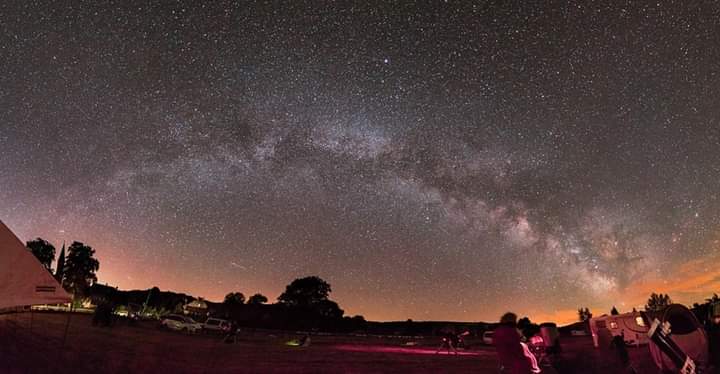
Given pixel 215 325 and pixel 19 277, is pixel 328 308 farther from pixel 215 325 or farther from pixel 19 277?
pixel 19 277

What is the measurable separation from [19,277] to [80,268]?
9575 cm

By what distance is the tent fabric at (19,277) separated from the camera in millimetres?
9414

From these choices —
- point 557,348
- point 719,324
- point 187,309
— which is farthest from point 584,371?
point 187,309

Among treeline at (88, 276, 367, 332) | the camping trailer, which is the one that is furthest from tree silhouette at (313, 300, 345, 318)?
the camping trailer

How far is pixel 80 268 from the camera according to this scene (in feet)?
295

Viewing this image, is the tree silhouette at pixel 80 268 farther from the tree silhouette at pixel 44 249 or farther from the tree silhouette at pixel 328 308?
the tree silhouette at pixel 328 308

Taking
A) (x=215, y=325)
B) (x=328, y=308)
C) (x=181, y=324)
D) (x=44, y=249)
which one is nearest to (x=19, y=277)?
(x=181, y=324)

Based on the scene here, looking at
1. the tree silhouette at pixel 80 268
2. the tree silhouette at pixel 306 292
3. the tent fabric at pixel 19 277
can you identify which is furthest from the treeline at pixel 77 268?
the tent fabric at pixel 19 277

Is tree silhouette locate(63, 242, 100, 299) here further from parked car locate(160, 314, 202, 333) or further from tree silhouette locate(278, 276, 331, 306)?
parked car locate(160, 314, 202, 333)

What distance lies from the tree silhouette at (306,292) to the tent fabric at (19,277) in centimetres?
9178

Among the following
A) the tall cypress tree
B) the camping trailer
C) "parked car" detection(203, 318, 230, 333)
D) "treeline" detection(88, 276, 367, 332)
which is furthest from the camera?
the tall cypress tree

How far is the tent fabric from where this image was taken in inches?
371

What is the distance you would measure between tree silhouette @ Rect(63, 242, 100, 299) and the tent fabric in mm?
91729

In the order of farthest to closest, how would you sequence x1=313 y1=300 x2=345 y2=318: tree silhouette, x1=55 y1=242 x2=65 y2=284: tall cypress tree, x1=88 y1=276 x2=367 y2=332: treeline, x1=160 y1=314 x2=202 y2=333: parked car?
1. x1=313 y1=300 x2=345 y2=318: tree silhouette
2. x1=55 y1=242 x2=65 y2=284: tall cypress tree
3. x1=88 y1=276 x2=367 y2=332: treeline
4. x1=160 y1=314 x2=202 y2=333: parked car
